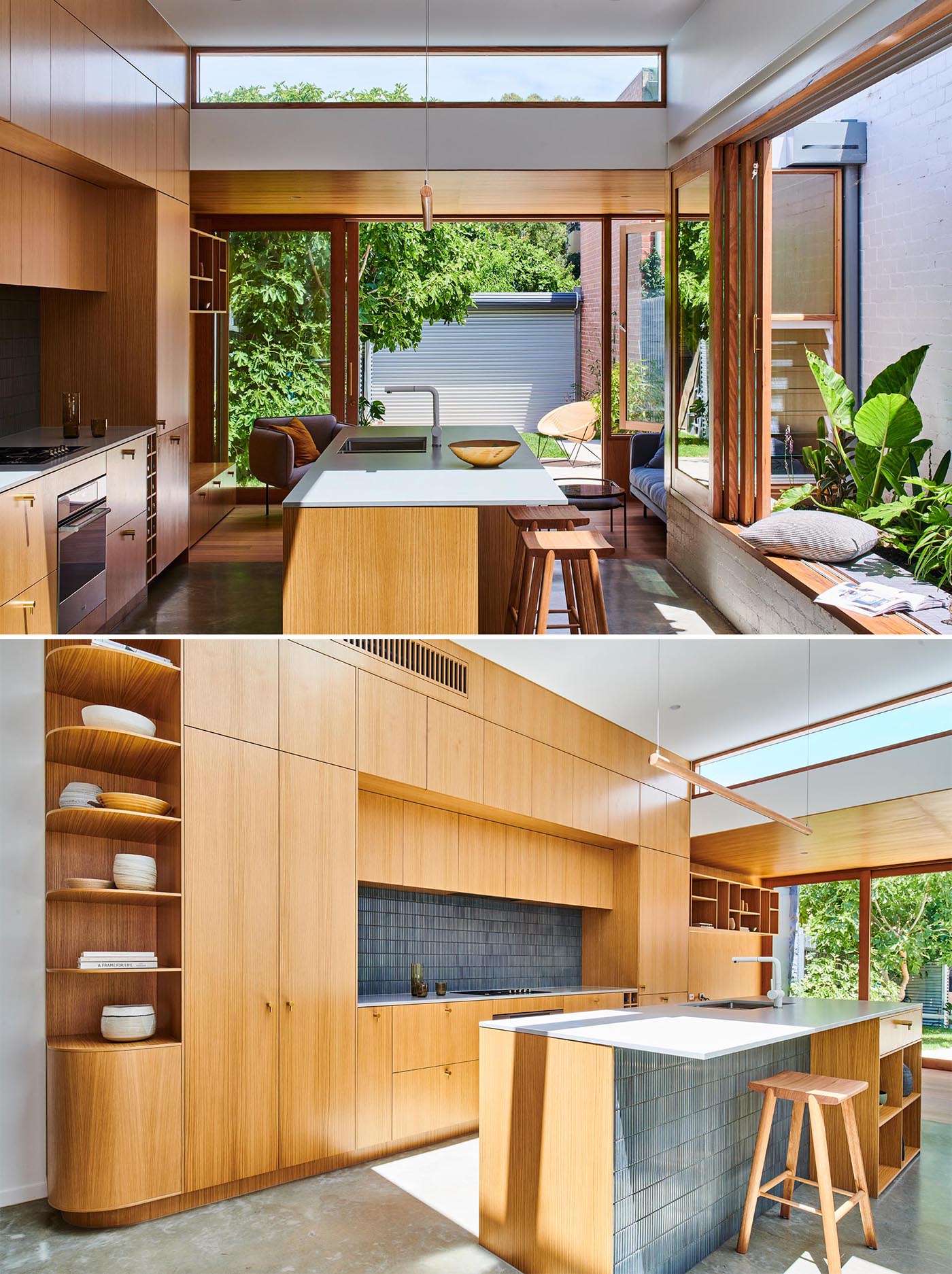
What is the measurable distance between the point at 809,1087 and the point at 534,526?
9.07ft

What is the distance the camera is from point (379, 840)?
5449mm

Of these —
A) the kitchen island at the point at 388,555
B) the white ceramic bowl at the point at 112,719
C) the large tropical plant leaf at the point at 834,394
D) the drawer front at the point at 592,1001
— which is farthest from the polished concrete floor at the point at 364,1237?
the large tropical plant leaf at the point at 834,394

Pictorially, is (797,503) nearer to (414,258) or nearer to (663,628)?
(663,628)

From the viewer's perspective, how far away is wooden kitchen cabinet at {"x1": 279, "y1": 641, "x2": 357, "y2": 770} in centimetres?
445

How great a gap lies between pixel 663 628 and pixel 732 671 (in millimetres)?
476

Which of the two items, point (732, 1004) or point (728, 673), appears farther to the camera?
A: point (728, 673)

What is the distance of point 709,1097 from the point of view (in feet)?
13.8

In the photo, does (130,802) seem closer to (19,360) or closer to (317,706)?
(317,706)

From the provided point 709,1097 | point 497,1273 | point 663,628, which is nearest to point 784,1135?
point 709,1097

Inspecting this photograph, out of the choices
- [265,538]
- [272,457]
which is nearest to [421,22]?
[272,457]

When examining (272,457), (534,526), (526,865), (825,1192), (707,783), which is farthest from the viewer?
(272,457)

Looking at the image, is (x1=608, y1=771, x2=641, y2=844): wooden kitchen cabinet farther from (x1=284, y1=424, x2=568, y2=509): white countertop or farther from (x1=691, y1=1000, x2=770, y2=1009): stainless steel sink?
(x1=284, y1=424, x2=568, y2=509): white countertop

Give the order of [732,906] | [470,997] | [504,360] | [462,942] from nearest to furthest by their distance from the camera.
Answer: [470,997] < [462,942] < [732,906] < [504,360]

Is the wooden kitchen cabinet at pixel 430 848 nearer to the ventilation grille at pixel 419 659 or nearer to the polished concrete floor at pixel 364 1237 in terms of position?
the ventilation grille at pixel 419 659
